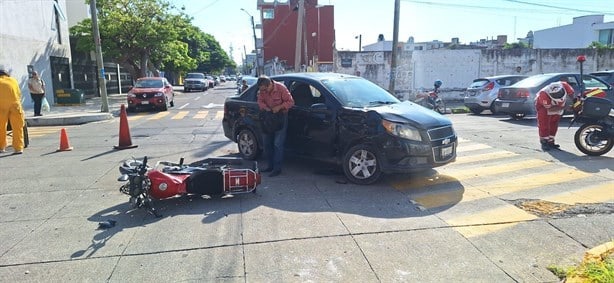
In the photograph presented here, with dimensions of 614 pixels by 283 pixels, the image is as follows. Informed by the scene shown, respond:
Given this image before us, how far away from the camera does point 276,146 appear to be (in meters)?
6.89

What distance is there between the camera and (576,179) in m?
6.42

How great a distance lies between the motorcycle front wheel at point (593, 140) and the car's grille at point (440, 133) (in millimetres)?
3434

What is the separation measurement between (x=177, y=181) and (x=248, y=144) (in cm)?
283

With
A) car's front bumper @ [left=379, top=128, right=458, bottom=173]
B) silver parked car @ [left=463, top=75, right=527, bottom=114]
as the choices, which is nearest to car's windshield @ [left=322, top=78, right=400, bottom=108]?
car's front bumper @ [left=379, top=128, right=458, bottom=173]

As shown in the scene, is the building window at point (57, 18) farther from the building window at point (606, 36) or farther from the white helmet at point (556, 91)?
the building window at point (606, 36)

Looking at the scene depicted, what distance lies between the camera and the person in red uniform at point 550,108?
27.6ft

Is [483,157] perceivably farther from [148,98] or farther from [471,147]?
[148,98]

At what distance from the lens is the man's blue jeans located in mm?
6863

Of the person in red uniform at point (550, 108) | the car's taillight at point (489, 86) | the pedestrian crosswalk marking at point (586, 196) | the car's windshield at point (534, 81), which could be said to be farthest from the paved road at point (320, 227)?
the car's taillight at point (489, 86)

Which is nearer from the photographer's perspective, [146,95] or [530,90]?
[530,90]

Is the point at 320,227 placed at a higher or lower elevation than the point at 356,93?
lower

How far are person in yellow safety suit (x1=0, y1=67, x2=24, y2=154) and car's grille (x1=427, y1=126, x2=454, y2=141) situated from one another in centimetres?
861

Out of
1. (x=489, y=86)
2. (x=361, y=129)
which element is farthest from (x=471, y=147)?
(x=489, y=86)

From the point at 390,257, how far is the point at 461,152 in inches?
208
